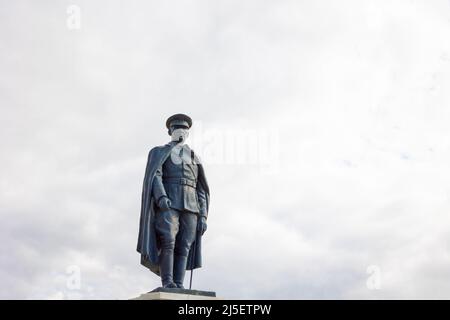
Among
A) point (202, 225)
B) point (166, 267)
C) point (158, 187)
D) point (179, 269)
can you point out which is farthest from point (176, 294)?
point (158, 187)

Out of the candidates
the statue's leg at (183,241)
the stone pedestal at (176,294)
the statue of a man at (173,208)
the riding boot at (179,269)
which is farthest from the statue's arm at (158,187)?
the stone pedestal at (176,294)

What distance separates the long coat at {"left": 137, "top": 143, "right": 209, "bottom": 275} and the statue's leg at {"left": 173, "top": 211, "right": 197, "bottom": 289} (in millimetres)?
344

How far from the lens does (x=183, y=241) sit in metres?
12.3

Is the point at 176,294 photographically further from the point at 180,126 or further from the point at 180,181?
the point at 180,126

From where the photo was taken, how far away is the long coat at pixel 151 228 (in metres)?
12.0

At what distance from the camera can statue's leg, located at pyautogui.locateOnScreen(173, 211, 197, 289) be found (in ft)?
39.6

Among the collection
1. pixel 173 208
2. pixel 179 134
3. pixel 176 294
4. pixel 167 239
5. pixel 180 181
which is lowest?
pixel 176 294

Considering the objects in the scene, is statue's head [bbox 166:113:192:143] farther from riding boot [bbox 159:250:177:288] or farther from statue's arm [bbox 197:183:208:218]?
riding boot [bbox 159:250:177:288]

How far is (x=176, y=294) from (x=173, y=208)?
1735 mm

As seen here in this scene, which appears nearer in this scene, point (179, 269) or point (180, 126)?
point (179, 269)
